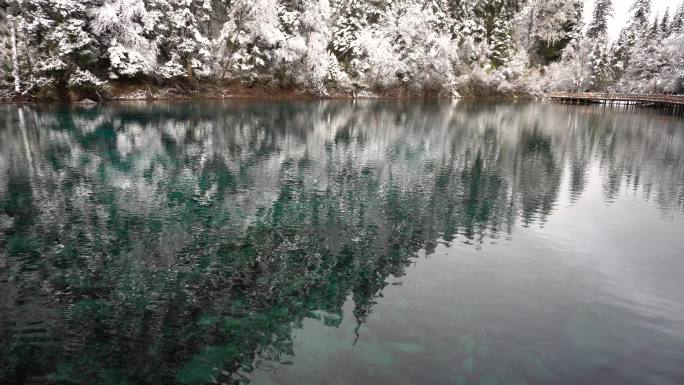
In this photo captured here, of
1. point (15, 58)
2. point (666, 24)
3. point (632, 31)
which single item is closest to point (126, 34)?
point (15, 58)

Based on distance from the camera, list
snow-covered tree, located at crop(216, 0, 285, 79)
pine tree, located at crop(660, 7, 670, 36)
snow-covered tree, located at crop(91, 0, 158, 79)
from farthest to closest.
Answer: pine tree, located at crop(660, 7, 670, 36) → snow-covered tree, located at crop(216, 0, 285, 79) → snow-covered tree, located at crop(91, 0, 158, 79)

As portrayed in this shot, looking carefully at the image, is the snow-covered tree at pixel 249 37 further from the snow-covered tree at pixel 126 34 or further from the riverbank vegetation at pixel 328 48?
the snow-covered tree at pixel 126 34

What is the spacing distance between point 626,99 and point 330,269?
10211 cm

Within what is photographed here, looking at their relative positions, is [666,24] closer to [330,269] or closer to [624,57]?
[624,57]

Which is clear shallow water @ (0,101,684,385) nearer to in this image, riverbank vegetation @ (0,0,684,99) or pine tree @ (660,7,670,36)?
riverbank vegetation @ (0,0,684,99)

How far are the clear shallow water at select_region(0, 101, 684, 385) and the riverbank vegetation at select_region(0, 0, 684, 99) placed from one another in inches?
1239

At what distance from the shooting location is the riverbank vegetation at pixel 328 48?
53.6 m

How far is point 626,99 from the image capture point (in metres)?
93.1

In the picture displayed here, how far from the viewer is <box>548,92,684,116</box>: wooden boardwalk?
8600 centimetres

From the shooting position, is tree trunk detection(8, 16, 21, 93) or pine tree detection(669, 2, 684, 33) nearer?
tree trunk detection(8, 16, 21, 93)

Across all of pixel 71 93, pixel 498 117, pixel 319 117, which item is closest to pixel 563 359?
pixel 319 117

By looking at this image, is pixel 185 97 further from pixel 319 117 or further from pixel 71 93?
pixel 319 117

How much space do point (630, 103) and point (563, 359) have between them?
123 metres

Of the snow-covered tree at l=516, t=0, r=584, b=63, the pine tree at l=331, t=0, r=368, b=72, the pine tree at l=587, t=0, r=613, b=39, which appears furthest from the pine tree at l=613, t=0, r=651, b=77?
the pine tree at l=331, t=0, r=368, b=72
